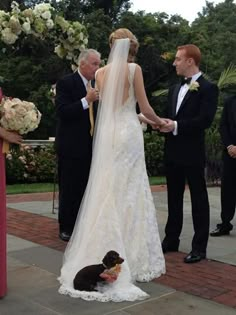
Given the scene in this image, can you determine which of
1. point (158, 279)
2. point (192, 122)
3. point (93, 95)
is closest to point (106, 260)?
point (158, 279)

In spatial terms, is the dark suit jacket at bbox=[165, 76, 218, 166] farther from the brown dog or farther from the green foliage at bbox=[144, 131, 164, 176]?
the green foliage at bbox=[144, 131, 164, 176]

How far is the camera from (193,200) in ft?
16.7

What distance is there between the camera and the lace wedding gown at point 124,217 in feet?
14.3

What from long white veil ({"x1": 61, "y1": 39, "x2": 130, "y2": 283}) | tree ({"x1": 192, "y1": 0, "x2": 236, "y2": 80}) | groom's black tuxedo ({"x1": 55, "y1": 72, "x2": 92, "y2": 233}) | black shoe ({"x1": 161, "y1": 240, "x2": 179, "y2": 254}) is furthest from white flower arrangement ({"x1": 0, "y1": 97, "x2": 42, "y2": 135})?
tree ({"x1": 192, "y1": 0, "x2": 236, "y2": 80})

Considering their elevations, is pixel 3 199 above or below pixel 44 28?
below

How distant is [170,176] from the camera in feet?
17.2

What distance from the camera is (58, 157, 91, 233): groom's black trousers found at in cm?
588

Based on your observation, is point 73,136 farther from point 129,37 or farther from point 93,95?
point 129,37

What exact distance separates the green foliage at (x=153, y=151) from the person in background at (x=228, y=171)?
7.97 metres

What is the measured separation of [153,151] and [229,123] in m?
8.17

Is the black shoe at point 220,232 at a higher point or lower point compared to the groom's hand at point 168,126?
lower

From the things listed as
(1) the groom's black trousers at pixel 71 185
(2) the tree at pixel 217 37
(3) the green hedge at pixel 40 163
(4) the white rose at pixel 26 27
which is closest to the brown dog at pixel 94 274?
(1) the groom's black trousers at pixel 71 185

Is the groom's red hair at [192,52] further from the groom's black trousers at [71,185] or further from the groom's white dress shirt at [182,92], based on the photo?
the groom's black trousers at [71,185]

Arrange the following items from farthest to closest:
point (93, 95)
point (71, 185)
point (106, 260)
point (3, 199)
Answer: point (71, 185) < point (93, 95) < point (106, 260) < point (3, 199)
